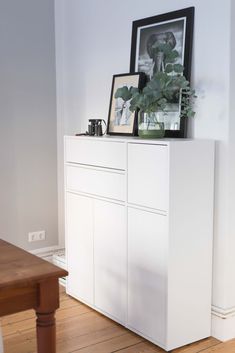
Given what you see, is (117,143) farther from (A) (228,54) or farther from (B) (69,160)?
(A) (228,54)

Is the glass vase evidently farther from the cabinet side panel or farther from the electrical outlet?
the electrical outlet

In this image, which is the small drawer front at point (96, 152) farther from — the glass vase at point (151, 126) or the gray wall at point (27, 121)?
the gray wall at point (27, 121)

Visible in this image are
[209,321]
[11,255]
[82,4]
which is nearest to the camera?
[11,255]

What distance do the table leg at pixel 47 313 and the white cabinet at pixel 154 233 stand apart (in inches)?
38.2

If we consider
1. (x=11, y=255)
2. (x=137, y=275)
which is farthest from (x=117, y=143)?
(x=11, y=255)

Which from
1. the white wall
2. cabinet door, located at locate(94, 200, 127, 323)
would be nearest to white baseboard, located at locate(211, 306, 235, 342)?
the white wall

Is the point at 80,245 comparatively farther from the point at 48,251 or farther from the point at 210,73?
the point at 210,73

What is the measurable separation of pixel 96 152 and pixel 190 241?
0.86 meters

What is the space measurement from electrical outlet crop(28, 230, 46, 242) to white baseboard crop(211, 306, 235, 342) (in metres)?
1.74

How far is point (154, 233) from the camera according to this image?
2822 mm

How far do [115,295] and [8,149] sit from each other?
1.52m

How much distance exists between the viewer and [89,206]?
334cm

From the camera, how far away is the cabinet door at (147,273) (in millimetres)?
2795

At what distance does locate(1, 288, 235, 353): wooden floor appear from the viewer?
9.40ft
